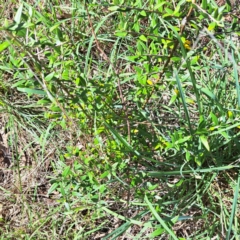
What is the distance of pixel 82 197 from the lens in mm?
1767

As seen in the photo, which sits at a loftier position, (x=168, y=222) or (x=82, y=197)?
(x=168, y=222)

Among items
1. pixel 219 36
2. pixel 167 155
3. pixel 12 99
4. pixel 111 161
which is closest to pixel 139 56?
pixel 219 36

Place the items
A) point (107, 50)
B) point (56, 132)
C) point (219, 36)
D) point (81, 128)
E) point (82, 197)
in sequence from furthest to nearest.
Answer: point (107, 50)
point (56, 132)
point (82, 197)
point (81, 128)
point (219, 36)

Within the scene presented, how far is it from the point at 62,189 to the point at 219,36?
87 cm

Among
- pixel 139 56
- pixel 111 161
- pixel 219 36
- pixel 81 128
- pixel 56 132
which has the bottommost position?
pixel 56 132

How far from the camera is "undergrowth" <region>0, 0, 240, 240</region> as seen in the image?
4.51 ft

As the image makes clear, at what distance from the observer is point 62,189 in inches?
63.3

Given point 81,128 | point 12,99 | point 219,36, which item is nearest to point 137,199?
point 81,128

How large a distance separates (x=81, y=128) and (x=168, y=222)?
0.50m

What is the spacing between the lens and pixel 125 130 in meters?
1.59

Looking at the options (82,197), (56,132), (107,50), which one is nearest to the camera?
(82,197)

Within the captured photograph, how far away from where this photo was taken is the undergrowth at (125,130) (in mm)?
1375

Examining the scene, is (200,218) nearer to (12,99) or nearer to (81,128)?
(81,128)

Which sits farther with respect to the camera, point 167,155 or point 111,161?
point 167,155
